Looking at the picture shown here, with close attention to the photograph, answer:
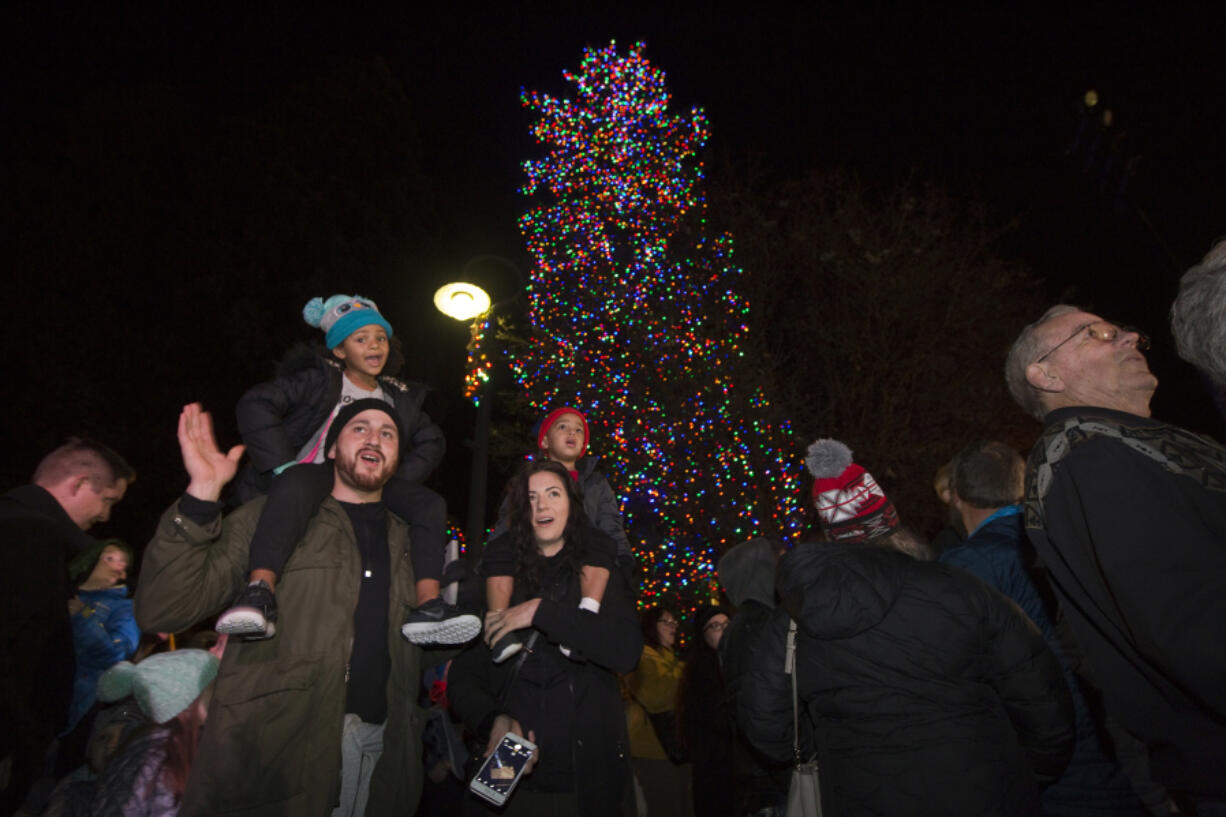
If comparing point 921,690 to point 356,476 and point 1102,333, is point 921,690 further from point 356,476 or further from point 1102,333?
point 356,476

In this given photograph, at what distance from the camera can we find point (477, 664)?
136 inches

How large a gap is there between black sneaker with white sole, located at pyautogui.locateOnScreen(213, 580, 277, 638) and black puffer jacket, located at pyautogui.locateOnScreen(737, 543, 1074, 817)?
1.92m

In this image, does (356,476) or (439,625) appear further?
(356,476)

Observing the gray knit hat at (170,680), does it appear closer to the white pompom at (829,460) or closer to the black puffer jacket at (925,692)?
the black puffer jacket at (925,692)

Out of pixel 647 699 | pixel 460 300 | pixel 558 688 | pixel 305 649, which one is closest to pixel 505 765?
pixel 558 688

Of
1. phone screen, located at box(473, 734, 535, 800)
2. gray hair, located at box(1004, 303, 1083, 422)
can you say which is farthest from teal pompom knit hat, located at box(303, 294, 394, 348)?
gray hair, located at box(1004, 303, 1083, 422)

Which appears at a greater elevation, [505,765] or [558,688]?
[558,688]

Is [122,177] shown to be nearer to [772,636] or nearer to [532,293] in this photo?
[532,293]

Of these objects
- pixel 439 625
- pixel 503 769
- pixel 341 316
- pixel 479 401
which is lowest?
pixel 503 769

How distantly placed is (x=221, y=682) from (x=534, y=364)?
581 inches

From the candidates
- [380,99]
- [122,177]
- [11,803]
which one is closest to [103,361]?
[122,177]

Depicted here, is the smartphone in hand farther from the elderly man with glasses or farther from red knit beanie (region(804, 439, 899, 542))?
the elderly man with glasses

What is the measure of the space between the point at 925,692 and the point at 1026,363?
1.19 metres

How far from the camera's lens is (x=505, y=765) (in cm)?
291
